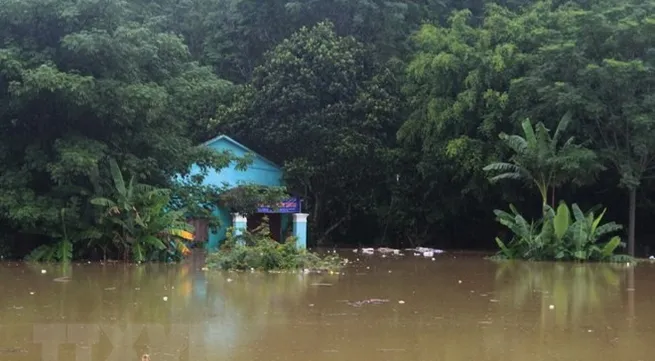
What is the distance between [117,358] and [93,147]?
11.0m

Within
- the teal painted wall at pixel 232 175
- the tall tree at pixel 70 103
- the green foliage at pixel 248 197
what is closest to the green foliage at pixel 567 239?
the green foliage at pixel 248 197

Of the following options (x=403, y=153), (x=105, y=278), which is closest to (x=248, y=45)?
(x=403, y=153)

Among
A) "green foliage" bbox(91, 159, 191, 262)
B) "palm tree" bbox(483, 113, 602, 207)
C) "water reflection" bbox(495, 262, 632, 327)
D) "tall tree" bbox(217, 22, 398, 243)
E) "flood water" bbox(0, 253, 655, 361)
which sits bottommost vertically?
"flood water" bbox(0, 253, 655, 361)

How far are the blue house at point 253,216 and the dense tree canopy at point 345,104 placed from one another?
1024 millimetres

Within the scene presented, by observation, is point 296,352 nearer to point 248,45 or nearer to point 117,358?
point 117,358

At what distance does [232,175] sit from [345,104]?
175 inches

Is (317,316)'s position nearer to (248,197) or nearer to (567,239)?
(567,239)

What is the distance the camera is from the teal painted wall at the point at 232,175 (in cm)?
2383

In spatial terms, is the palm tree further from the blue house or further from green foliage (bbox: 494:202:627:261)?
the blue house

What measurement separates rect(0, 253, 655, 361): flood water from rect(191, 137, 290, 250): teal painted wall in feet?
28.9

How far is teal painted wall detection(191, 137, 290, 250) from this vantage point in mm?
23828

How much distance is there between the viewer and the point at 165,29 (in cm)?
2942

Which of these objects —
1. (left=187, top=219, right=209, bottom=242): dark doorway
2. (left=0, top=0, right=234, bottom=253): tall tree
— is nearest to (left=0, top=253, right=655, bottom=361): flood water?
(left=0, top=0, right=234, bottom=253): tall tree

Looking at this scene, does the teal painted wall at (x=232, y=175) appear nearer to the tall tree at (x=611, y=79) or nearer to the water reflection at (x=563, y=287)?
the water reflection at (x=563, y=287)
